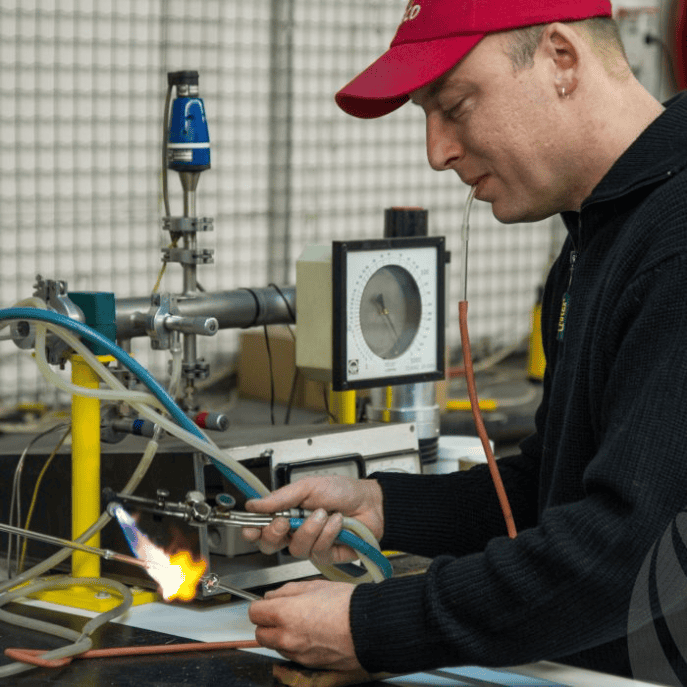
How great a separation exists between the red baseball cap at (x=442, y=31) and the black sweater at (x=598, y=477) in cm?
14

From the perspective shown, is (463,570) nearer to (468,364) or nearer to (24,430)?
(468,364)

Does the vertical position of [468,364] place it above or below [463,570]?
above

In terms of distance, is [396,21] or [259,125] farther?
[396,21]

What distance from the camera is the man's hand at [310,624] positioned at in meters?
0.99

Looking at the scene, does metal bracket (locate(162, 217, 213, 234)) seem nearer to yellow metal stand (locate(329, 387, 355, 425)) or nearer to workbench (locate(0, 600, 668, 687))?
yellow metal stand (locate(329, 387, 355, 425))

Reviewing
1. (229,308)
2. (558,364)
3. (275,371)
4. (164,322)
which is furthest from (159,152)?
(558,364)

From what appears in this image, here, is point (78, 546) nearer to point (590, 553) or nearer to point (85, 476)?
point (85, 476)

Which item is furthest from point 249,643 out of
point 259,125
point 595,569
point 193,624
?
point 259,125

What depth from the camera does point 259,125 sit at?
2.93m

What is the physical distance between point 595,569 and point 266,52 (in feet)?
7.42

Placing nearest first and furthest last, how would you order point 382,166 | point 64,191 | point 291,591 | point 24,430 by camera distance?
point 291,591 → point 24,430 → point 64,191 → point 382,166

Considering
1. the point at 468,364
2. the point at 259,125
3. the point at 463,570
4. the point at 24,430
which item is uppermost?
the point at 259,125

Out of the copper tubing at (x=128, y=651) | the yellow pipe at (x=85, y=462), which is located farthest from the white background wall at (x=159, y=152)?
the copper tubing at (x=128, y=651)

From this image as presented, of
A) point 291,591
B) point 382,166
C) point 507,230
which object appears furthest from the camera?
point 507,230
